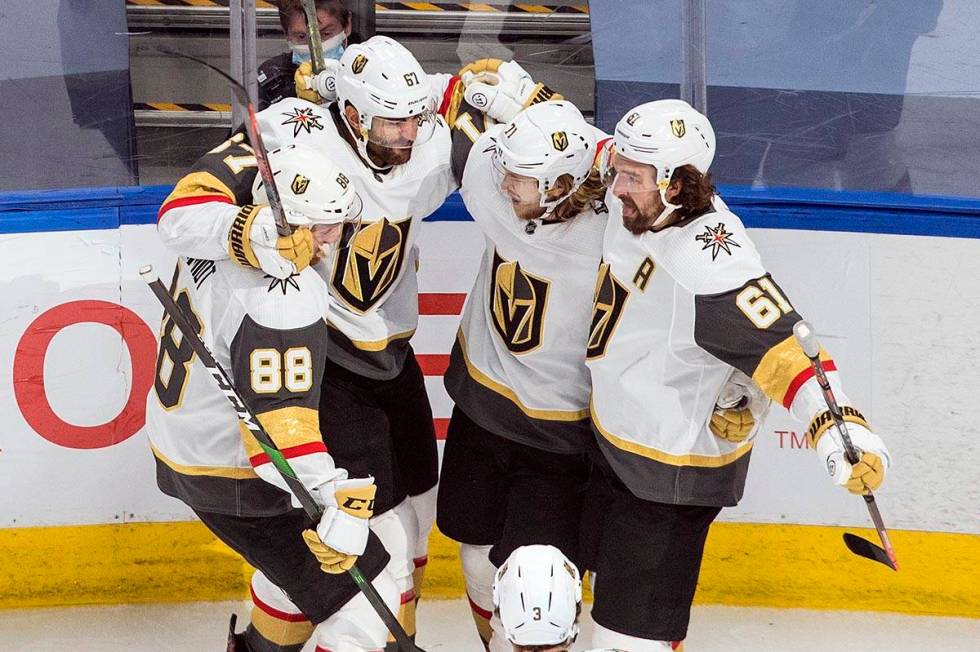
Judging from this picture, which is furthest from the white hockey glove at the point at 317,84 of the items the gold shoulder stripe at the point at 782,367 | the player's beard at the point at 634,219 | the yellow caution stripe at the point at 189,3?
the gold shoulder stripe at the point at 782,367

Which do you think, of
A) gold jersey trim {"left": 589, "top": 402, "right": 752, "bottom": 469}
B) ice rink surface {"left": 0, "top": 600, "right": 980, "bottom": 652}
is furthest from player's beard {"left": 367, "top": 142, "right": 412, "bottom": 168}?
ice rink surface {"left": 0, "top": 600, "right": 980, "bottom": 652}

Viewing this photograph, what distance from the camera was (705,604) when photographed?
3.88 m

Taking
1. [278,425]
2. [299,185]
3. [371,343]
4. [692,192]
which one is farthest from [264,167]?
[692,192]

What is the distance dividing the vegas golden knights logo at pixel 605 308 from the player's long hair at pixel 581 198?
0.13 metres

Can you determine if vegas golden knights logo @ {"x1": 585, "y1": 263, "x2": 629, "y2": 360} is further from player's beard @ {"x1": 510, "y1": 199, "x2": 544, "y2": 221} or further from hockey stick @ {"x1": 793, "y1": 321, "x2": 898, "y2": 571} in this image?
hockey stick @ {"x1": 793, "y1": 321, "x2": 898, "y2": 571}

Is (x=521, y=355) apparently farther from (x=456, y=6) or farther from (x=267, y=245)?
(x=456, y=6)

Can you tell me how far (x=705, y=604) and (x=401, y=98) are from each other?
1.73 m

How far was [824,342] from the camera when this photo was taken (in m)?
3.73

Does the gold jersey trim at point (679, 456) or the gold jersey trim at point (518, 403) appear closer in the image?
the gold jersey trim at point (679, 456)

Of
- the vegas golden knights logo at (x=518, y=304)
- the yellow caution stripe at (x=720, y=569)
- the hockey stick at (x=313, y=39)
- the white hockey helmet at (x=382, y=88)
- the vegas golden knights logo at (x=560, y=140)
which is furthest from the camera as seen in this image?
the yellow caution stripe at (x=720, y=569)

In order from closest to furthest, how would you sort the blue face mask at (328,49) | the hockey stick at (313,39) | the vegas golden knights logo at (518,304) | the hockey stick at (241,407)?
the hockey stick at (241,407) < the vegas golden knights logo at (518,304) < the hockey stick at (313,39) < the blue face mask at (328,49)

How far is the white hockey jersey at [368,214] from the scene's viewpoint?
2961 mm

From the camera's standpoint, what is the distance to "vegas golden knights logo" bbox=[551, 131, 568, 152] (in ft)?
9.21

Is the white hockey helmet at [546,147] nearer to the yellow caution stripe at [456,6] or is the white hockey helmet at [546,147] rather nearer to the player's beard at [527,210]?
the player's beard at [527,210]
